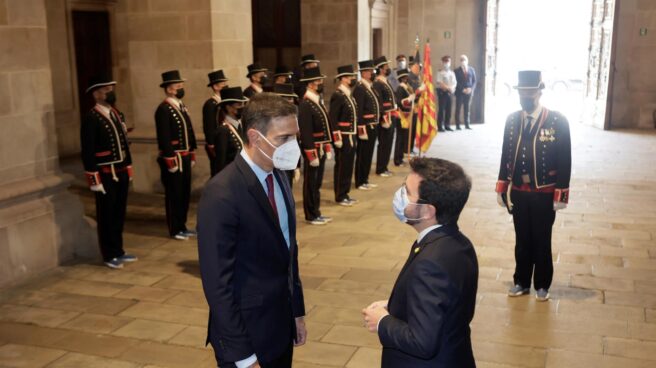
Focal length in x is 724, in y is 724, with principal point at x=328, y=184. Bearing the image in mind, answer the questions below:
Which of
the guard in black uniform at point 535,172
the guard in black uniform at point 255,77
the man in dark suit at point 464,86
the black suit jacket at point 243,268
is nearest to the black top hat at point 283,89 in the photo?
the guard in black uniform at point 255,77

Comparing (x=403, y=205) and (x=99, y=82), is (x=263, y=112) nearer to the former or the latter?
(x=403, y=205)

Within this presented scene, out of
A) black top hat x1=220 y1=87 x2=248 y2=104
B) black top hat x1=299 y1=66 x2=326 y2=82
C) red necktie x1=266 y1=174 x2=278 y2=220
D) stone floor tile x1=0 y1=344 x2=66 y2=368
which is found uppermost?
black top hat x1=299 y1=66 x2=326 y2=82

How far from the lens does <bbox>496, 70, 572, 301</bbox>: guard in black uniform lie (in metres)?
5.78

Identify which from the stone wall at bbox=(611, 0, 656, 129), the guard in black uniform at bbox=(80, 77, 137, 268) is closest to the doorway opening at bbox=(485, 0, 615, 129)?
the stone wall at bbox=(611, 0, 656, 129)

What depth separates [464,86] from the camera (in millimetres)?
17516

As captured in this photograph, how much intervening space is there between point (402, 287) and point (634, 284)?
15.0 ft

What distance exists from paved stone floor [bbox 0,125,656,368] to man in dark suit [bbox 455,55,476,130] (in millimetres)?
8034

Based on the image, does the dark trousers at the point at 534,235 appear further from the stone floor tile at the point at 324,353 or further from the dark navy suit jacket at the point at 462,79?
the dark navy suit jacket at the point at 462,79

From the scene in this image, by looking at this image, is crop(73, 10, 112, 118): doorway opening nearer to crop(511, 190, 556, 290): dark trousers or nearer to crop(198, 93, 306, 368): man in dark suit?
crop(511, 190, 556, 290): dark trousers

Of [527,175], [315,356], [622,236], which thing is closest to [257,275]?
[315,356]

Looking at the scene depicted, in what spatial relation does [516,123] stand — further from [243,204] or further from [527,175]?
[243,204]

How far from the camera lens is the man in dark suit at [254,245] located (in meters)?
2.95

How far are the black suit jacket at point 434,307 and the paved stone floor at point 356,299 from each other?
220 cm

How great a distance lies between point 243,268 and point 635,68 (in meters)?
16.1
